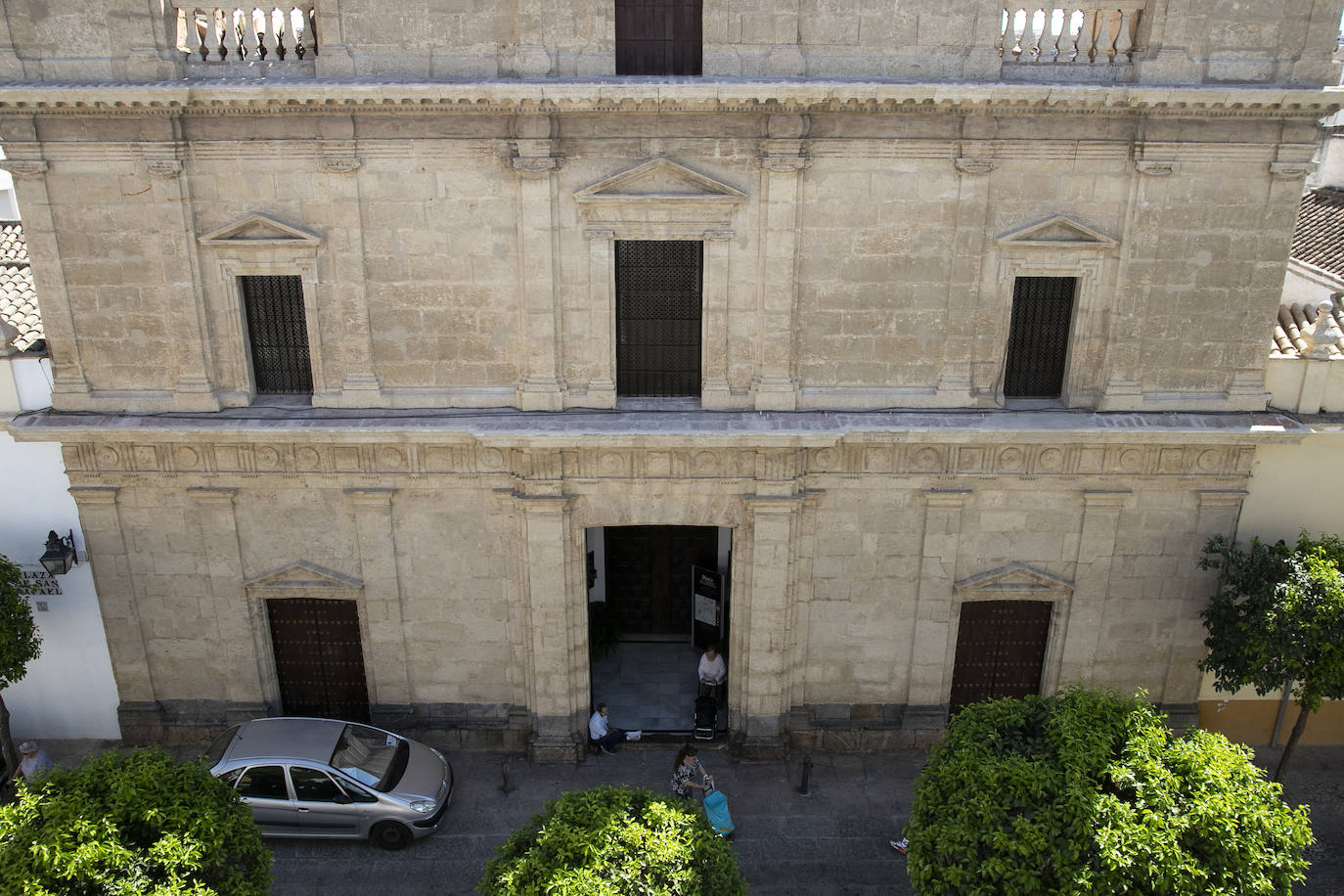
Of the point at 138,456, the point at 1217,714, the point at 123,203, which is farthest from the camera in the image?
the point at 1217,714

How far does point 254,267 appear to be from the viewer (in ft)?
46.7

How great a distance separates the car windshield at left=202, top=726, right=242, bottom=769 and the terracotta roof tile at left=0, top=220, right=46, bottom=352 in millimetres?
6616

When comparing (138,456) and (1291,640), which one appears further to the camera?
(138,456)

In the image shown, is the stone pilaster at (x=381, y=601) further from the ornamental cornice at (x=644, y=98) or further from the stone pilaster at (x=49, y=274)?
the ornamental cornice at (x=644, y=98)

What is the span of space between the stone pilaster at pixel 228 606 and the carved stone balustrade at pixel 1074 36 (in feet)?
43.3

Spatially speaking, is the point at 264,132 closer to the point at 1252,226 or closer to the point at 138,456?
the point at 138,456

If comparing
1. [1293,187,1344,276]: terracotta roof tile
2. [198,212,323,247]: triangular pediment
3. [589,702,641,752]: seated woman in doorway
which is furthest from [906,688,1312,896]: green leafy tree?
[1293,187,1344,276]: terracotta roof tile

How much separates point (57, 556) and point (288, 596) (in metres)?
3.40

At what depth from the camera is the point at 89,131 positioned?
538 inches

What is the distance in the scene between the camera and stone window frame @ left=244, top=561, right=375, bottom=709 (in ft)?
51.2

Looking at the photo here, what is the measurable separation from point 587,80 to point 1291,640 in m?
12.5

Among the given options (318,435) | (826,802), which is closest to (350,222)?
(318,435)

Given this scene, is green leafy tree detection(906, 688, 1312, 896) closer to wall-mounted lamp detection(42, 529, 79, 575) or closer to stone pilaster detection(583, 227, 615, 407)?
stone pilaster detection(583, 227, 615, 407)

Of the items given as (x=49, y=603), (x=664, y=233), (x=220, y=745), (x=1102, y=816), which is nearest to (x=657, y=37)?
(x=664, y=233)
